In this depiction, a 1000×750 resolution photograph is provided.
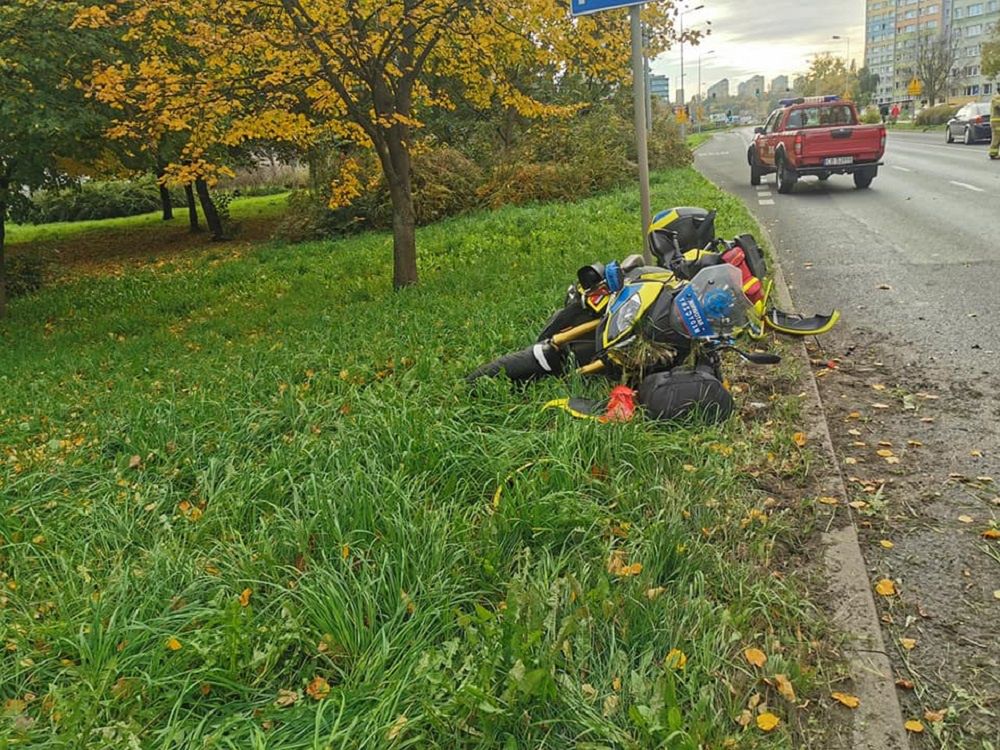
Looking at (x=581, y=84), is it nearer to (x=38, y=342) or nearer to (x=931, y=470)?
(x=38, y=342)

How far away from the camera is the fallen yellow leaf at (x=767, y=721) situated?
7.39 ft

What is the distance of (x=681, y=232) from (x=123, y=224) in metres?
28.2

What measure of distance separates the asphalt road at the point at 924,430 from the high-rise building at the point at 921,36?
70.7 m

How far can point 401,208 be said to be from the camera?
31.5 ft

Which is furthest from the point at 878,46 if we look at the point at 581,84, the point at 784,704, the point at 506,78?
the point at 784,704

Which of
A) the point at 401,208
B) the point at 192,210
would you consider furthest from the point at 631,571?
the point at 192,210

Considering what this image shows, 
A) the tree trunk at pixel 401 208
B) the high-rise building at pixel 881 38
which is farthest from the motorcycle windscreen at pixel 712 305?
the high-rise building at pixel 881 38

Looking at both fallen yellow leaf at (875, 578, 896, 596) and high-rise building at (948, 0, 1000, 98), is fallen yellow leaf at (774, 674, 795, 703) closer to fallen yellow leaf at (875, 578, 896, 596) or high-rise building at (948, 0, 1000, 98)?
fallen yellow leaf at (875, 578, 896, 596)

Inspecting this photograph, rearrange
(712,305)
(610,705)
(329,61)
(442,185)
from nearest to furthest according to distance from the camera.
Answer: (610,705) → (712,305) → (329,61) → (442,185)

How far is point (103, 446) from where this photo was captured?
4.48 meters

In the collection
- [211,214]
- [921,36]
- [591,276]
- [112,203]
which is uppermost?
[921,36]

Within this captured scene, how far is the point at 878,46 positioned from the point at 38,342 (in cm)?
15395

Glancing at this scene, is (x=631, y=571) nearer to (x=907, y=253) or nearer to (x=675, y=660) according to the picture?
(x=675, y=660)

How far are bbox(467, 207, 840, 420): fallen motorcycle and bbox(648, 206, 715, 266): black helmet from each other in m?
0.12
